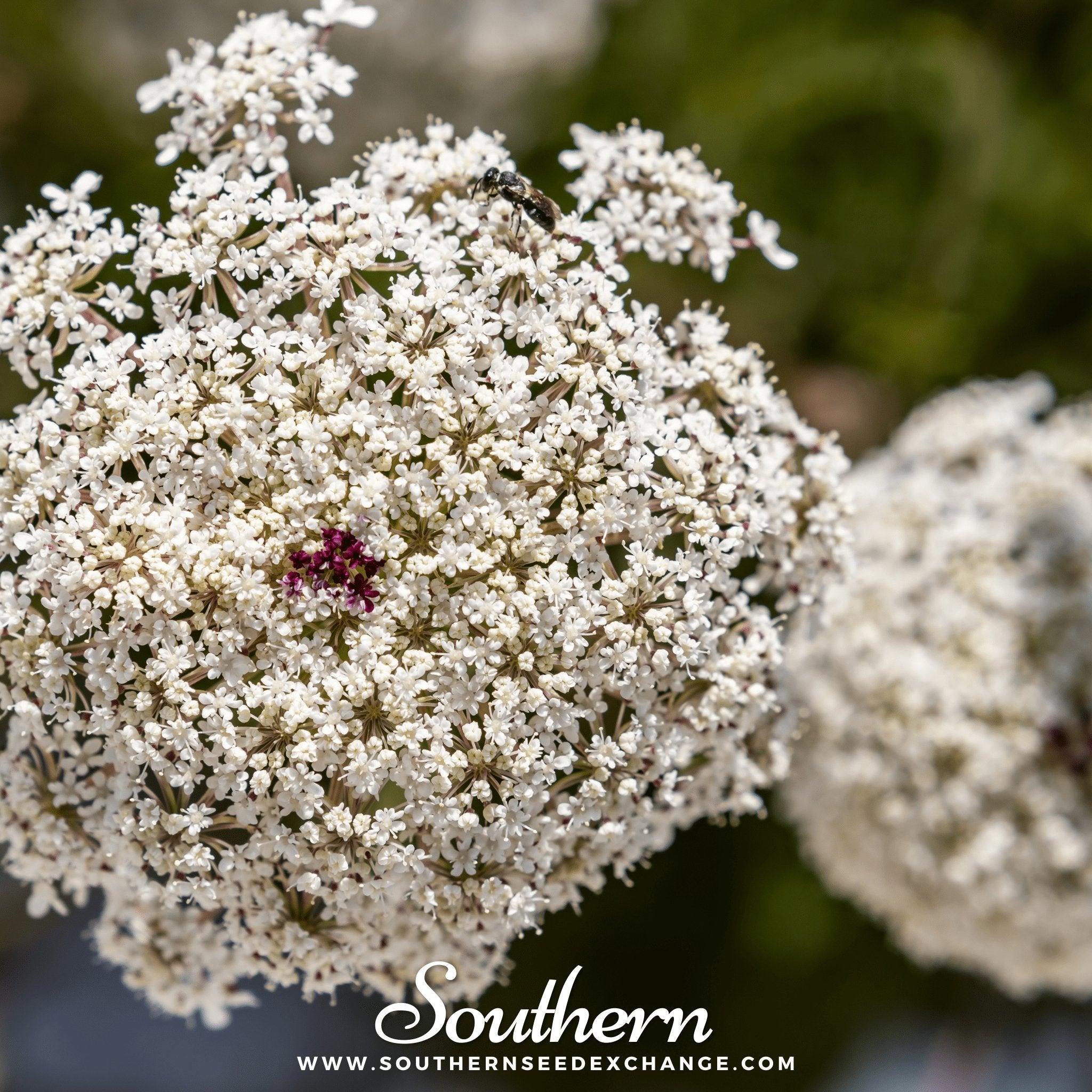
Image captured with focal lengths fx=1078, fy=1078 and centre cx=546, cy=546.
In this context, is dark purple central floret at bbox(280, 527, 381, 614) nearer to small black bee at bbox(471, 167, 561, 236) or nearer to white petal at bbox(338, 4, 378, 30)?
small black bee at bbox(471, 167, 561, 236)

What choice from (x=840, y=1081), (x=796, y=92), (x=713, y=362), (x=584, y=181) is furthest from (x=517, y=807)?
(x=840, y=1081)

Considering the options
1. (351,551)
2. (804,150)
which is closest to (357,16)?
(351,551)

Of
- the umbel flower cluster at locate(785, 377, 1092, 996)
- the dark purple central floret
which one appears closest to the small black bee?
the dark purple central floret

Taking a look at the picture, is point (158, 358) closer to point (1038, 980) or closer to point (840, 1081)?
point (1038, 980)

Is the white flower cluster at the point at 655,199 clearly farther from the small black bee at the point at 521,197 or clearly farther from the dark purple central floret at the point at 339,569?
the dark purple central floret at the point at 339,569

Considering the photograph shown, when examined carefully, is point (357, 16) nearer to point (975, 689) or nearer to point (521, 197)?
point (521, 197)

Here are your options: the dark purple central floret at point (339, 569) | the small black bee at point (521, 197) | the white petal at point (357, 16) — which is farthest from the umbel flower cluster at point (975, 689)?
the white petal at point (357, 16)
